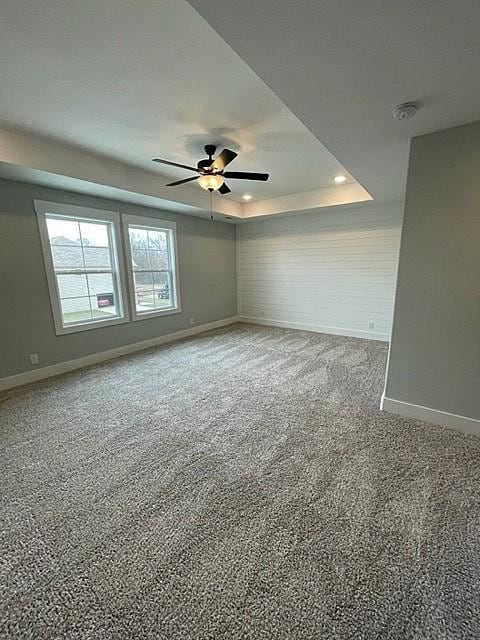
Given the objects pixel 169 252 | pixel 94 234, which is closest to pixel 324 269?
pixel 169 252

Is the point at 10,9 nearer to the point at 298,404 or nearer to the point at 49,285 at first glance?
the point at 49,285

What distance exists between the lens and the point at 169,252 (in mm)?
5168

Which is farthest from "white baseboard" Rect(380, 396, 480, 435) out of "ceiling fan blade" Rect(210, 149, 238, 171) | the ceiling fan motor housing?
the ceiling fan motor housing

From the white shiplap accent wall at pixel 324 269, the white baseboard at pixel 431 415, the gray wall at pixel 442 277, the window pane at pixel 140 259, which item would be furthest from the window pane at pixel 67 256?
the white baseboard at pixel 431 415

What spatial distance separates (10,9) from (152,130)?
132 cm

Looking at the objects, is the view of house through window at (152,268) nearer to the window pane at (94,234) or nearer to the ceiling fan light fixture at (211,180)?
the window pane at (94,234)

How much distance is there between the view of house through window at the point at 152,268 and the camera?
4633 mm

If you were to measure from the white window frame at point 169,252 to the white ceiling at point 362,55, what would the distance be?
10.9 ft

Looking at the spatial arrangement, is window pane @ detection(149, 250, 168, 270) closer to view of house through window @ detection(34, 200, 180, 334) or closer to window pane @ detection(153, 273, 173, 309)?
view of house through window @ detection(34, 200, 180, 334)

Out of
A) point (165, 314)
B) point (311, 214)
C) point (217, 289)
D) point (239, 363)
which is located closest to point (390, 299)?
point (311, 214)

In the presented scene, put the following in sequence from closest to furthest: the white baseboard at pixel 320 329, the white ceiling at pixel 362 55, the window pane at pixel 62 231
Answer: the white ceiling at pixel 362 55 → the window pane at pixel 62 231 → the white baseboard at pixel 320 329

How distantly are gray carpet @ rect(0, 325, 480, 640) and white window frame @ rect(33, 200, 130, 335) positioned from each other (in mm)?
1261

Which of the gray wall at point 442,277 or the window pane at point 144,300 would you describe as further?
the window pane at point 144,300

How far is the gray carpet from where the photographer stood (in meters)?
1.11
